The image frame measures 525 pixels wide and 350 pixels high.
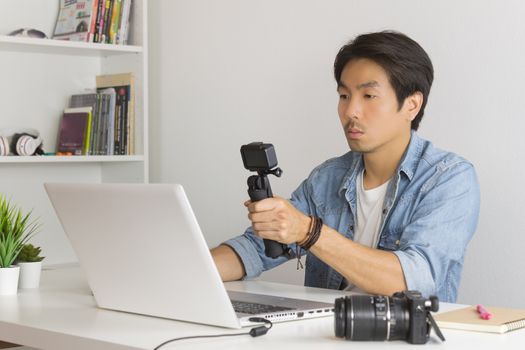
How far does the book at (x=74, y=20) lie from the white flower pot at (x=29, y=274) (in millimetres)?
1581

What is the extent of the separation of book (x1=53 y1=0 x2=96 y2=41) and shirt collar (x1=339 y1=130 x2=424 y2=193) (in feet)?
4.88

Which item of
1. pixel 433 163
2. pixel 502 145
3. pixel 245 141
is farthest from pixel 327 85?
pixel 433 163

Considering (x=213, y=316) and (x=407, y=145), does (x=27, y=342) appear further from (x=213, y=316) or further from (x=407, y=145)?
(x=407, y=145)

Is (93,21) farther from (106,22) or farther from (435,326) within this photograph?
(435,326)

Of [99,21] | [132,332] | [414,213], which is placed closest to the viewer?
[132,332]

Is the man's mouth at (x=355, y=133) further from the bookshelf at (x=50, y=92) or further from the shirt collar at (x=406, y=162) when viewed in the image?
the bookshelf at (x=50, y=92)

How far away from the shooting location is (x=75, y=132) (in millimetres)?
3531

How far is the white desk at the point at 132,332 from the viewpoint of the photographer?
1441mm

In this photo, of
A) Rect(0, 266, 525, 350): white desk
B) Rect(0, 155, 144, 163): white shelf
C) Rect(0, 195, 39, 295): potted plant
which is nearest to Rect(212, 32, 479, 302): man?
Rect(0, 266, 525, 350): white desk

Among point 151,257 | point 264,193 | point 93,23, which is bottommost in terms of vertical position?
point 151,257

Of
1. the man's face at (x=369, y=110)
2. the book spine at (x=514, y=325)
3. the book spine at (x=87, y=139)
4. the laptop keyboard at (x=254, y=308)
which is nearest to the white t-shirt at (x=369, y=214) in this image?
the man's face at (x=369, y=110)

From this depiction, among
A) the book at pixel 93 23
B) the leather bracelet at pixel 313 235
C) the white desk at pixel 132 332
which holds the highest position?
the book at pixel 93 23

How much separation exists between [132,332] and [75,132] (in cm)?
210

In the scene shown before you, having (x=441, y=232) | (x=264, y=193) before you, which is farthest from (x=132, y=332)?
(x=441, y=232)
